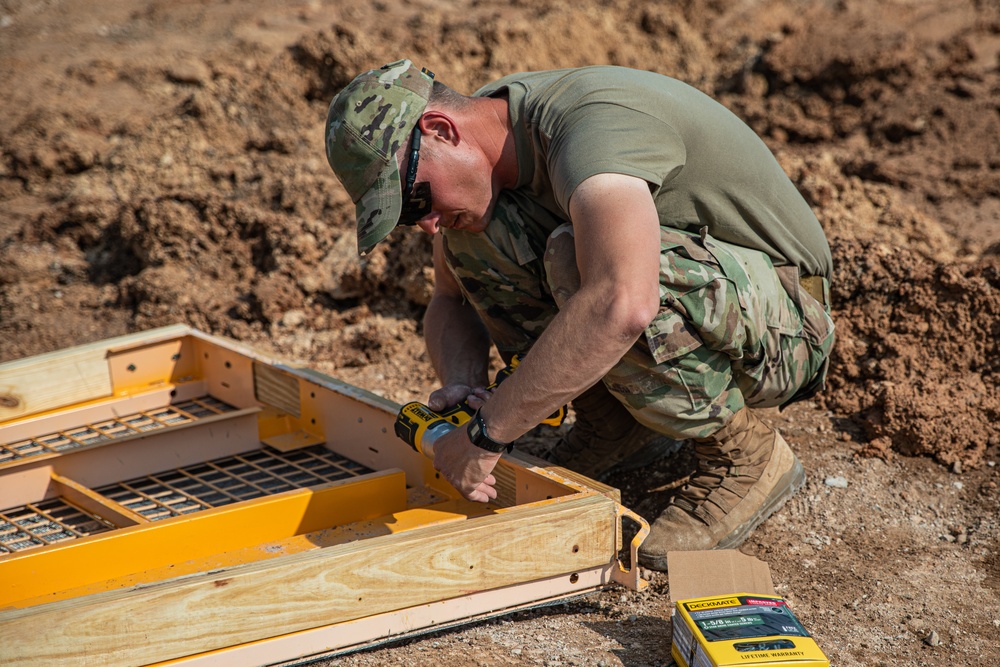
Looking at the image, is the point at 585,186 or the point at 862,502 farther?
the point at 862,502

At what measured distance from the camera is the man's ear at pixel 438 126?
7.40 ft

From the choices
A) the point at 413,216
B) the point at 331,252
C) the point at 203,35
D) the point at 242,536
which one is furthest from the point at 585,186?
the point at 203,35

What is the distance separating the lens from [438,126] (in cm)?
227

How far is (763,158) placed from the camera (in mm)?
2510

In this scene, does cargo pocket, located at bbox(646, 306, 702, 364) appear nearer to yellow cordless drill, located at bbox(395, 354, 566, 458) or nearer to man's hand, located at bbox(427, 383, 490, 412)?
yellow cordless drill, located at bbox(395, 354, 566, 458)

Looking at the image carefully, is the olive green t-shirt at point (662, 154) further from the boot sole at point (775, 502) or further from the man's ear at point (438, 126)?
the boot sole at point (775, 502)

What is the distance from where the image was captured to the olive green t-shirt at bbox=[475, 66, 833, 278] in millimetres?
2107

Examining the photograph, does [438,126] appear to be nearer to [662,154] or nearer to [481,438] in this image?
[662,154]

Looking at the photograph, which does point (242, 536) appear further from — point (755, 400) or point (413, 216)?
point (755, 400)

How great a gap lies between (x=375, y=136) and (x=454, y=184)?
22 centimetres

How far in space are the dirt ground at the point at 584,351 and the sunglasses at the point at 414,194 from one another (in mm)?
974

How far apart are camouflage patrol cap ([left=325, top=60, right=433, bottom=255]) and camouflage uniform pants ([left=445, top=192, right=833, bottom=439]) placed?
1.10 ft

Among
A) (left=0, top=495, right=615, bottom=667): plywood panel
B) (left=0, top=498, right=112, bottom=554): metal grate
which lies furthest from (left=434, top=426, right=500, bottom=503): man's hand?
(left=0, top=498, right=112, bottom=554): metal grate

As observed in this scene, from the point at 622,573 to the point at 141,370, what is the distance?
6.51ft
